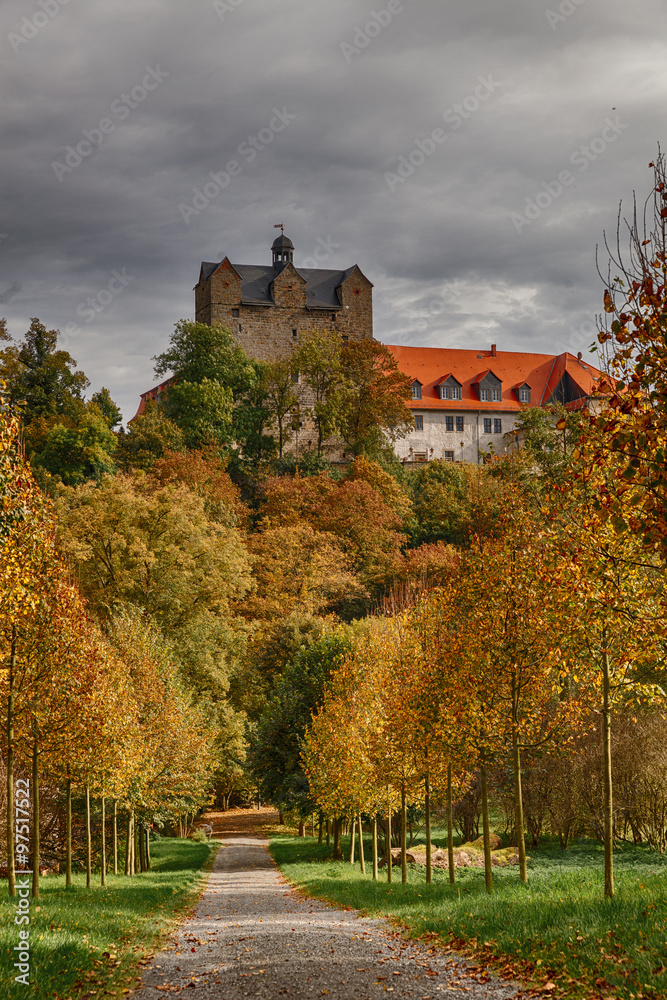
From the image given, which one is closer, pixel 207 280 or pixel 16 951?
pixel 16 951

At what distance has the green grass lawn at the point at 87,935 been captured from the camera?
8.70 meters

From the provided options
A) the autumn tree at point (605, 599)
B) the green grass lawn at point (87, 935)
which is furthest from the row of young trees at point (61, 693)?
the autumn tree at point (605, 599)

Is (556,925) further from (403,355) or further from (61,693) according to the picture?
(403,355)

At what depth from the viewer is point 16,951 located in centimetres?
Answer: 895

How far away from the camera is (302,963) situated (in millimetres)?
9906

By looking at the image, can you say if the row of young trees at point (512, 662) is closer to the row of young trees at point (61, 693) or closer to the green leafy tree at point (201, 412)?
the row of young trees at point (61, 693)

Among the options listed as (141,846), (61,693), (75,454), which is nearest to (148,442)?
(75,454)

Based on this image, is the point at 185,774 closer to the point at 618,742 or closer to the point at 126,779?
the point at 126,779

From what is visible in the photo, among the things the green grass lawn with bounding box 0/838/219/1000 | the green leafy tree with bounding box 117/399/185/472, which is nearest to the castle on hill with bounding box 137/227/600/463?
the green leafy tree with bounding box 117/399/185/472

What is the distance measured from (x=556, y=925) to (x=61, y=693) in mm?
9725

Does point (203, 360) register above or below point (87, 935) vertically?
above

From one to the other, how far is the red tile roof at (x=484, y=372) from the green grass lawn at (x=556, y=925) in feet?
251

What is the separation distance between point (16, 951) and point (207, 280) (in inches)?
3274

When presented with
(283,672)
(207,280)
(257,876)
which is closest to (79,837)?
(257,876)
